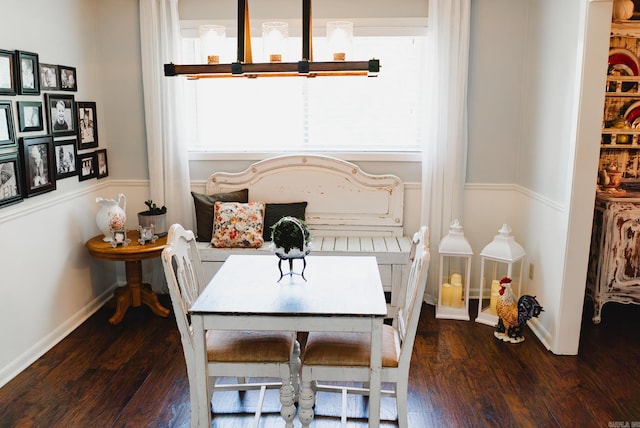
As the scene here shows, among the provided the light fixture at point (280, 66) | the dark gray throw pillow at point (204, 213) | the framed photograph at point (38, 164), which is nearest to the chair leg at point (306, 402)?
the light fixture at point (280, 66)

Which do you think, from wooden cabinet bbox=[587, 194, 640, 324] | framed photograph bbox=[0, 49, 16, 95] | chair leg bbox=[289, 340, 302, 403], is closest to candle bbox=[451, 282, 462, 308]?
wooden cabinet bbox=[587, 194, 640, 324]

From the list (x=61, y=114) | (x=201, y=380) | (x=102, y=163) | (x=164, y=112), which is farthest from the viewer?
(x=102, y=163)

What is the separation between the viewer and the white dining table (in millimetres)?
2307

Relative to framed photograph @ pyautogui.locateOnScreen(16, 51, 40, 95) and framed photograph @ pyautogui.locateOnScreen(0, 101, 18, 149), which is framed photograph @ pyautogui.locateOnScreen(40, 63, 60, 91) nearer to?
framed photograph @ pyautogui.locateOnScreen(16, 51, 40, 95)

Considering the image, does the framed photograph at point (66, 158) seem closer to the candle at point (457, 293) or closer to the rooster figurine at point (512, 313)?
the candle at point (457, 293)

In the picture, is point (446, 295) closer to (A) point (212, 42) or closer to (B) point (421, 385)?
(B) point (421, 385)

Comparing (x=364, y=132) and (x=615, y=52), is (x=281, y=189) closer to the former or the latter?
(x=364, y=132)

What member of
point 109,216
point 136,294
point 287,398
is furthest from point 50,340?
point 287,398

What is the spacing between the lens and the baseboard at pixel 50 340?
322cm

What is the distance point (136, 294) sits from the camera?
417 centimetres

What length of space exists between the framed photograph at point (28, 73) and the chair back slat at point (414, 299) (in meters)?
2.50

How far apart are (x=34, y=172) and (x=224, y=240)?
Answer: 133cm

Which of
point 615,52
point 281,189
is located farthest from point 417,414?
point 615,52

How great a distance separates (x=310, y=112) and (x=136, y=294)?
195 cm
